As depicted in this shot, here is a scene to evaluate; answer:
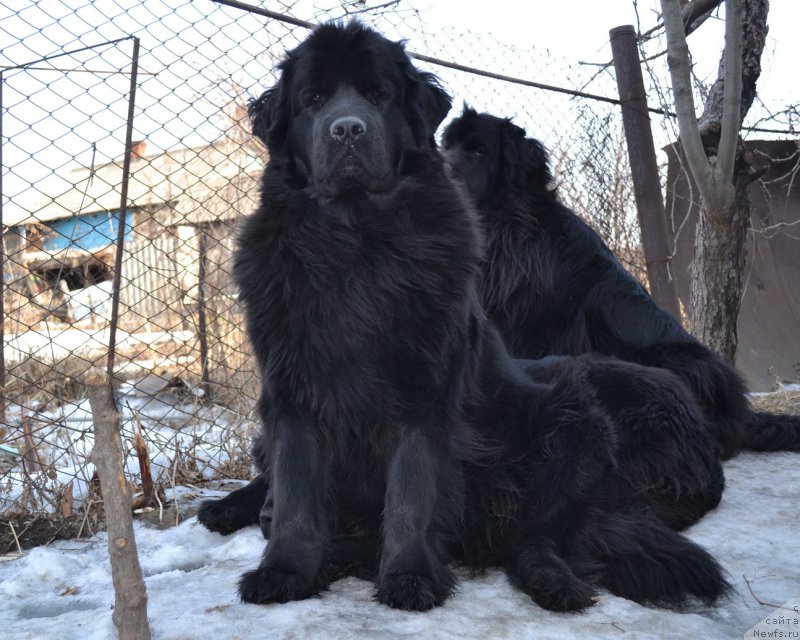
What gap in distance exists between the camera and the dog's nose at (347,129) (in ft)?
7.62

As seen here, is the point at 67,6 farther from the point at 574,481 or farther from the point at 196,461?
the point at 574,481

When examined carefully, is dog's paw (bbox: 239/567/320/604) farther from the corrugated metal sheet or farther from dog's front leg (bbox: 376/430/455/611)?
the corrugated metal sheet

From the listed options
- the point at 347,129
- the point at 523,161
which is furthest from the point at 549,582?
the point at 523,161

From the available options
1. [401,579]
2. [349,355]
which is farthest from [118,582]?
Result: [349,355]

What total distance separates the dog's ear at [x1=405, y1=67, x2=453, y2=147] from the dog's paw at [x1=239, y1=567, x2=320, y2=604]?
57.0 inches

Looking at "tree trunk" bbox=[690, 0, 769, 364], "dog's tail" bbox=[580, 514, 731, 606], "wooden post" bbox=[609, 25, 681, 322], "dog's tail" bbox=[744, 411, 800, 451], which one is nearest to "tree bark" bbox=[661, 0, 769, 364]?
"tree trunk" bbox=[690, 0, 769, 364]

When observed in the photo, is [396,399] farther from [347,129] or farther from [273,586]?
[347,129]

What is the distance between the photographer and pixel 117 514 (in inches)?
60.4

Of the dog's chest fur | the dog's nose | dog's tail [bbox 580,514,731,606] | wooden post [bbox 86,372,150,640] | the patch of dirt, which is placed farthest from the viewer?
the patch of dirt

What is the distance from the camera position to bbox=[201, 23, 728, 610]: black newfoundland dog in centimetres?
208

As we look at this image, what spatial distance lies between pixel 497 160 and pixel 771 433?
6.52ft

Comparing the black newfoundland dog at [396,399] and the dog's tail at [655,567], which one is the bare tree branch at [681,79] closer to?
the black newfoundland dog at [396,399]

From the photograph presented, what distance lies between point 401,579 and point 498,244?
234 centimetres

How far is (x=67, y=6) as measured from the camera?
2998 mm
